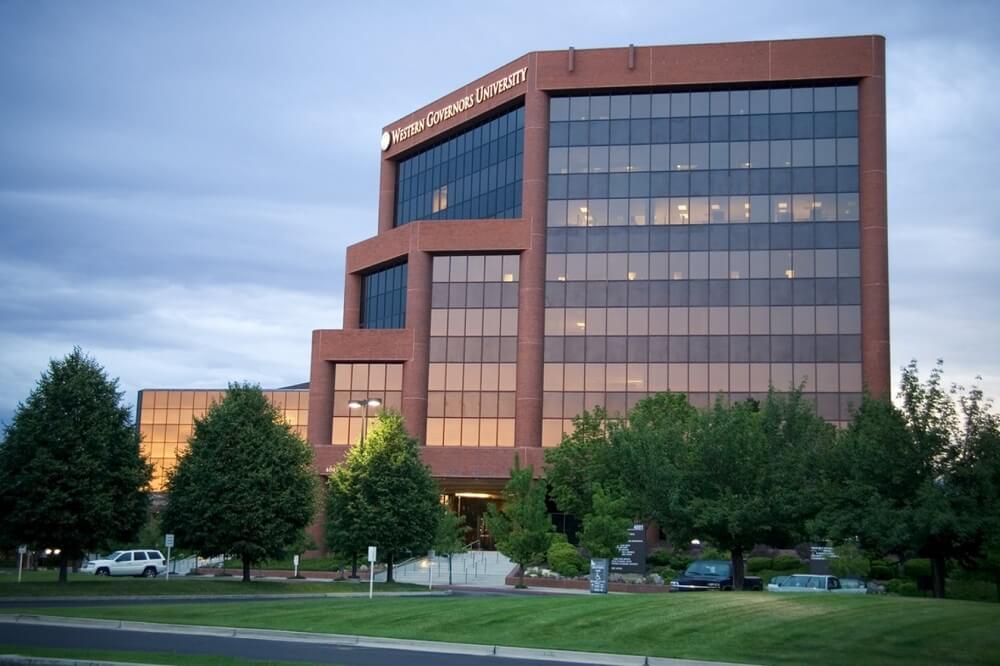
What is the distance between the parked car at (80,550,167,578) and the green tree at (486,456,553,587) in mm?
18616

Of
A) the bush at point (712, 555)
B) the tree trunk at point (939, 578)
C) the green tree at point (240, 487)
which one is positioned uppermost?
the green tree at point (240, 487)

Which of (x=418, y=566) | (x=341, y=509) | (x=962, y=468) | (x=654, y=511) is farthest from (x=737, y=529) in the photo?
(x=418, y=566)

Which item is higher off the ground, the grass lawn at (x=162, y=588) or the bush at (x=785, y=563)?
the bush at (x=785, y=563)

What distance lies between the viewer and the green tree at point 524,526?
179ft

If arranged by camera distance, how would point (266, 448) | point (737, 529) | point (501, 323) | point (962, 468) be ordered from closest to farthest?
point (962, 468) → point (737, 529) → point (266, 448) → point (501, 323)

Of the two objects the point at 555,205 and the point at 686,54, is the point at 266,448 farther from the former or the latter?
the point at 686,54

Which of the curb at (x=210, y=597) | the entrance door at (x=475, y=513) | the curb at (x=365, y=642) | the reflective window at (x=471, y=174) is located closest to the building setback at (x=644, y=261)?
the reflective window at (x=471, y=174)

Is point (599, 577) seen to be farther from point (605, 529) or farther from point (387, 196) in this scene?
point (387, 196)

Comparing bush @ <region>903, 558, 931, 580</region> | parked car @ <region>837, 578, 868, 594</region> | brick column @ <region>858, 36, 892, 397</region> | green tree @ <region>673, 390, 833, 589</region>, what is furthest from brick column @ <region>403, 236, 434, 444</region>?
parked car @ <region>837, 578, 868, 594</region>

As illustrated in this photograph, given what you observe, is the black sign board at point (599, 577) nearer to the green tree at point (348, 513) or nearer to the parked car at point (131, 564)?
the green tree at point (348, 513)

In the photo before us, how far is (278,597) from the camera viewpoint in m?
42.4

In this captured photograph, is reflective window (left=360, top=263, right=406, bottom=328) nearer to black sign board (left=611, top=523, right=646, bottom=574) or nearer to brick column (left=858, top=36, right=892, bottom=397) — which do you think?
brick column (left=858, top=36, right=892, bottom=397)

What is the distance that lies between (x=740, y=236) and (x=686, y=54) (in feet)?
42.8

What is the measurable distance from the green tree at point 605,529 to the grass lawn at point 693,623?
1868cm
